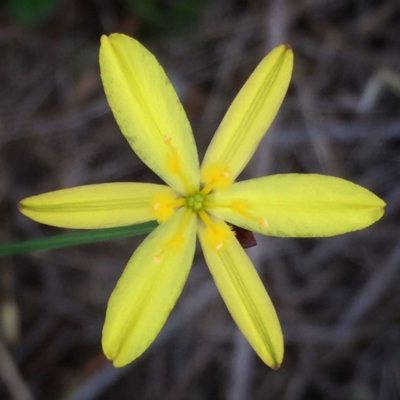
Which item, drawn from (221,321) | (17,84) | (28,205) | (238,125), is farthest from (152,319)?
(17,84)

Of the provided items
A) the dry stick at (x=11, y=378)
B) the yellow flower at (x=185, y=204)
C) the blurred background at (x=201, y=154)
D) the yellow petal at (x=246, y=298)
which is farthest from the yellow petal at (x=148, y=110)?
the dry stick at (x=11, y=378)

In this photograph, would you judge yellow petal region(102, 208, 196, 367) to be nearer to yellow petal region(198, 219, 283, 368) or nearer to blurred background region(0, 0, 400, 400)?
yellow petal region(198, 219, 283, 368)

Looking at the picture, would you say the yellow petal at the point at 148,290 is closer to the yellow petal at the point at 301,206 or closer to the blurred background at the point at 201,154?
the yellow petal at the point at 301,206

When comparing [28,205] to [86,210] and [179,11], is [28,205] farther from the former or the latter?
[179,11]

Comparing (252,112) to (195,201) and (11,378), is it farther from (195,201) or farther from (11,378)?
(11,378)

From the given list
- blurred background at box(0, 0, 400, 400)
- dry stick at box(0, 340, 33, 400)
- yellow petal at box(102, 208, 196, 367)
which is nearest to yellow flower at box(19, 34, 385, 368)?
yellow petal at box(102, 208, 196, 367)

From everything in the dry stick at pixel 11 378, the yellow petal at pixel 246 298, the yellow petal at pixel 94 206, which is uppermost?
the dry stick at pixel 11 378
